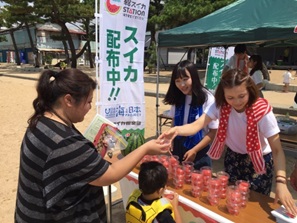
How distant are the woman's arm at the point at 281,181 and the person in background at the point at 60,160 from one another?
33.3 inches

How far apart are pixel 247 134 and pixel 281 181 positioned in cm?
35

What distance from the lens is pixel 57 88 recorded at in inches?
49.0

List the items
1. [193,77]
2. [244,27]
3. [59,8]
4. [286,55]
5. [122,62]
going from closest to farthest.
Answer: [193,77]
[122,62]
[244,27]
[59,8]
[286,55]

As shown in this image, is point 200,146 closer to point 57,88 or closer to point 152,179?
point 152,179

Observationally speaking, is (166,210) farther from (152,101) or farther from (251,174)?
(152,101)

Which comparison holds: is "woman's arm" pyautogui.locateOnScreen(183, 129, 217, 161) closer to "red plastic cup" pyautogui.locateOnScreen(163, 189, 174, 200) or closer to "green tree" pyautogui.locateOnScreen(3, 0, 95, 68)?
"red plastic cup" pyautogui.locateOnScreen(163, 189, 174, 200)

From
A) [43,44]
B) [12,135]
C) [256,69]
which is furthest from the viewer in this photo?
[43,44]

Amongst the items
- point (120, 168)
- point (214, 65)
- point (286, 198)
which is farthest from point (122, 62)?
point (214, 65)

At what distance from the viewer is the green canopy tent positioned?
3729 mm

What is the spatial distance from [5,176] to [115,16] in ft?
9.75

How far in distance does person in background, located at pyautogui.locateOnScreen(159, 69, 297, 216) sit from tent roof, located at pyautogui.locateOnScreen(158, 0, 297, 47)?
7.57 feet

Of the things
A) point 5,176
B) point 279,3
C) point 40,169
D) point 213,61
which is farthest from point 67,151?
point 213,61

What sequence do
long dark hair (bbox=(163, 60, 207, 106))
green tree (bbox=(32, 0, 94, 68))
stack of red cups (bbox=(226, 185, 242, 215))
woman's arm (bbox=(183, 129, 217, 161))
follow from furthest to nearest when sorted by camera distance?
1. green tree (bbox=(32, 0, 94, 68))
2. long dark hair (bbox=(163, 60, 207, 106))
3. woman's arm (bbox=(183, 129, 217, 161))
4. stack of red cups (bbox=(226, 185, 242, 215))

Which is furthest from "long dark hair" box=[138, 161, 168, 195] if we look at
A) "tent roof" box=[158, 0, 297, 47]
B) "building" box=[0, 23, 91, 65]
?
"building" box=[0, 23, 91, 65]
